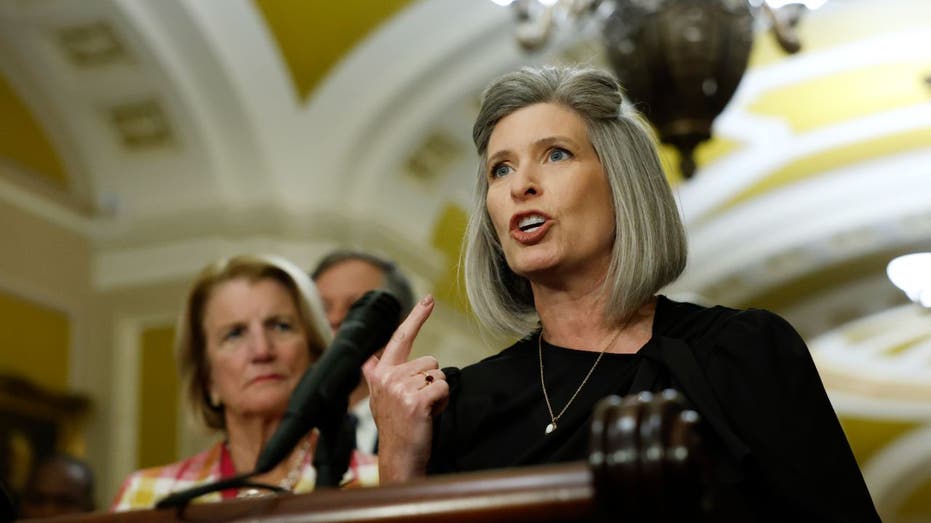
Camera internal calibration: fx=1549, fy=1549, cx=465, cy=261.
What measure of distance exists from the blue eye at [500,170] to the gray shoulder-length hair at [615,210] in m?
0.06

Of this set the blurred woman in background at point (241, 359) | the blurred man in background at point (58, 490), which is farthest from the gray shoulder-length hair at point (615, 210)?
the blurred man in background at point (58, 490)

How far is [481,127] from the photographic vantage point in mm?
2449

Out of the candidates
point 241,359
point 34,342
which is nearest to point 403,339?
point 241,359

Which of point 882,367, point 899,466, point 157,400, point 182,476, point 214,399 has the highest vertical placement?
point 214,399

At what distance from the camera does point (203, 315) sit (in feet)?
11.1

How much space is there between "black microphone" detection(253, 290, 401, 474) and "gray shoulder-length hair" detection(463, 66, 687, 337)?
7.0 inches

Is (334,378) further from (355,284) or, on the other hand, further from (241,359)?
(355,284)

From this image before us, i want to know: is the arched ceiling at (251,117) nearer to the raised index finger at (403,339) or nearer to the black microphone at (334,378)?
the black microphone at (334,378)

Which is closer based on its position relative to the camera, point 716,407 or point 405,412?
point 716,407

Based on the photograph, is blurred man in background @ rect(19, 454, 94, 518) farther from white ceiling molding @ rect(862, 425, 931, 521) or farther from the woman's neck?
white ceiling molding @ rect(862, 425, 931, 521)

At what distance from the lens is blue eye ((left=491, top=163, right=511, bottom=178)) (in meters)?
2.37

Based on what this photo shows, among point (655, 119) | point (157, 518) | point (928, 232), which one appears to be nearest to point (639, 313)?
point (157, 518)

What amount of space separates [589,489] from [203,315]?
2029 mm

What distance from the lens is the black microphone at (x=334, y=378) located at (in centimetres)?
227
